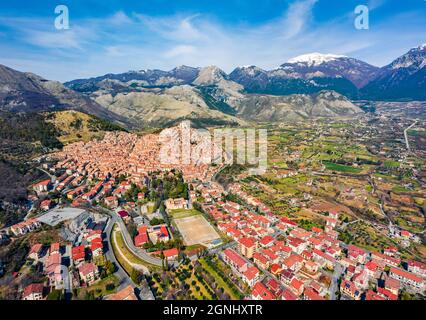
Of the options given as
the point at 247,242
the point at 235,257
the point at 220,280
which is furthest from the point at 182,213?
the point at 220,280

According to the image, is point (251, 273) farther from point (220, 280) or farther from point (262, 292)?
point (220, 280)

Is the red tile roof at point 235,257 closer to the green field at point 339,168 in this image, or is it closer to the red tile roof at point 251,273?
the red tile roof at point 251,273

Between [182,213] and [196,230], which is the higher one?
[182,213]

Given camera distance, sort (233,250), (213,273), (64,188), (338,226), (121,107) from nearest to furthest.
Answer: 1. (213,273)
2. (233,250)
3. (338,226)
4. (64,188)
5. (121,107)

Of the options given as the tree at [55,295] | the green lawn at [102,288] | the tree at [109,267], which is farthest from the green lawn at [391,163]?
the tree at [55,295]

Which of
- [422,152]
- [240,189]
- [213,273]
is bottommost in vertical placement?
[213,273]

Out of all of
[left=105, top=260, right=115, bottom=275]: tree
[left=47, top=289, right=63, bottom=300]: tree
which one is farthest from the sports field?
[left=47, top=289, right=63, bottom=300]: tree
